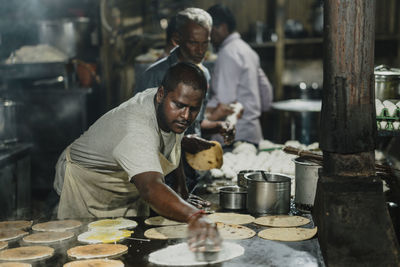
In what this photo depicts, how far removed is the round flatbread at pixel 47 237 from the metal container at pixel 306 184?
1395 millimetres

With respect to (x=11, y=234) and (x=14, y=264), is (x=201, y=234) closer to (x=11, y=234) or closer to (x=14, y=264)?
(x=14, y=264)

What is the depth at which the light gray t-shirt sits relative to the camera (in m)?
2.51

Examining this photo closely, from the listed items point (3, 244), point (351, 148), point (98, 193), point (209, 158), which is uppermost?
point (351, 148)

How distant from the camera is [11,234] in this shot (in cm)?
276

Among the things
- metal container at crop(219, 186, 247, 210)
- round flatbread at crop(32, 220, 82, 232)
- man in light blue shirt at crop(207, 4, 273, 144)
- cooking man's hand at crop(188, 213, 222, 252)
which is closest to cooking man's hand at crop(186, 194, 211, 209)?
metal container at crop(219, 186, 247, 210)

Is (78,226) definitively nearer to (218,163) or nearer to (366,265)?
(218,163)

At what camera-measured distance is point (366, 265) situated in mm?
2361

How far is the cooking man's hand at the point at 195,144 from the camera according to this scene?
11.7ft

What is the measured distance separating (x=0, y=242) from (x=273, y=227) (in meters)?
1.50

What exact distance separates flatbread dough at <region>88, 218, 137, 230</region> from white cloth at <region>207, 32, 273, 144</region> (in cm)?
280

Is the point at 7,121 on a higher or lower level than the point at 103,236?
higher

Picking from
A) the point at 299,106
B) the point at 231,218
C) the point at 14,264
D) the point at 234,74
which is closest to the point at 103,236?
the point at 14,264

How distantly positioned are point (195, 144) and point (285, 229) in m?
1.09

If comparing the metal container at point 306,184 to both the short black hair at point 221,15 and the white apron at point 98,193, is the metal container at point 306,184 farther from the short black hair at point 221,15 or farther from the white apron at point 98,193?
the short black hair at point 221,15
